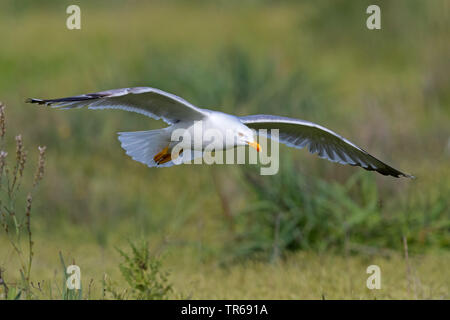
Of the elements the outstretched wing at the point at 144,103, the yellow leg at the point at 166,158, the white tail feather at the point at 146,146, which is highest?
the outstretched wing at the point at 144,103

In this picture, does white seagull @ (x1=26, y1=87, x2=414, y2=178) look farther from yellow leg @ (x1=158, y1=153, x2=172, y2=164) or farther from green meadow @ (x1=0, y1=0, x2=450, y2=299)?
green meadow @ (x1=0, y1=0, x2=450, y2=299)

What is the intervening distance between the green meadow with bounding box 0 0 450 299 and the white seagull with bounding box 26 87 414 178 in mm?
524

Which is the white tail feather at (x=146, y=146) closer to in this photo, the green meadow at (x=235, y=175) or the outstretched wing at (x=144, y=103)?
the outstretched wing at (x=144, y=103)

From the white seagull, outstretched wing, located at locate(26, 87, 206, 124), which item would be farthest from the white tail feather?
outstretched wing, located at locate(26, 87, 206, 124)

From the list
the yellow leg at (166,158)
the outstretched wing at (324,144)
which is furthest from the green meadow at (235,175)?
the outstretched wing at (324,144)

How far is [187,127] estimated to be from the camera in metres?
4.18

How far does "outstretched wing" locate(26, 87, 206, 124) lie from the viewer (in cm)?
368

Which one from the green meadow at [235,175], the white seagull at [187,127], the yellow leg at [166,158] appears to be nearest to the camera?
the white seagull at [187,127]

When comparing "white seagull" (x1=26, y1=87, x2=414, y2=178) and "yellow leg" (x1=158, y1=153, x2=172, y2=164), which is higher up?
"white seagull" (x1=26, y1=87, x2=414, y2=178)

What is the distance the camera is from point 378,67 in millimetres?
11695

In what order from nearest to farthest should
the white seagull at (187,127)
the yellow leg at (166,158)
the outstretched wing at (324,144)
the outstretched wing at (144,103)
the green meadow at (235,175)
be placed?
the outstretched wing at (144,103)
the white seagull at (187,127)
the yellow leg at (166,158)
the outstretched wing at (324,144)
the green meadow at (235,175)

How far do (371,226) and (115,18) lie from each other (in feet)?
29.1

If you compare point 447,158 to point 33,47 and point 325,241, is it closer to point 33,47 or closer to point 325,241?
point 325,241

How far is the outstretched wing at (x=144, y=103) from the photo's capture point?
368 centimetres
